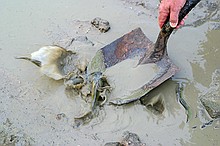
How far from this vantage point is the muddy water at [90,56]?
335cm

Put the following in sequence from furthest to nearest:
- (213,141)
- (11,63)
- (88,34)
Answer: (88,34) → (11,63) → (213,141)

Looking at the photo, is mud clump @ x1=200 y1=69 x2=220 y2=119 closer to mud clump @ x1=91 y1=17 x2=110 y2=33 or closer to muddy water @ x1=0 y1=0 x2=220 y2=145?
muddy water @ x1=0 y1=0 x2=220 y2=145

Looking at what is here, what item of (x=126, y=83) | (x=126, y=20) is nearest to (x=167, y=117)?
(x=126, y=83)

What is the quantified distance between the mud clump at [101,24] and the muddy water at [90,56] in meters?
0.07

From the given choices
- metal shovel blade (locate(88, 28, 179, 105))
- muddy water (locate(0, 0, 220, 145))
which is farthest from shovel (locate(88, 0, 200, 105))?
muddy water (locate(0, 0, 220, 145))

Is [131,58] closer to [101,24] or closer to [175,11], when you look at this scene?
[101,24]

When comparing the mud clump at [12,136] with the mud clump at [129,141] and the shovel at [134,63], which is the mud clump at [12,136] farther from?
the shovel at [134,63]

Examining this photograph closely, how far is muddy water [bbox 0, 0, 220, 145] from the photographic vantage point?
132 inches

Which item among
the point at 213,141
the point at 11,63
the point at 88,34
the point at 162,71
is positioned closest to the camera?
the point at 213,141

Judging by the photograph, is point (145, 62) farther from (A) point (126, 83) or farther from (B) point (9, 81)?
(B) point (9, 81)

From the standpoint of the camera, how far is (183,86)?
371 cm

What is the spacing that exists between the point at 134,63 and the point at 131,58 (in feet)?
0.30

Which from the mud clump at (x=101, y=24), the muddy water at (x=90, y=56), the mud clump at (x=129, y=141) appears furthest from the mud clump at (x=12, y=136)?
the mud clump at (x=101, y=24)

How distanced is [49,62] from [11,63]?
0.56m
